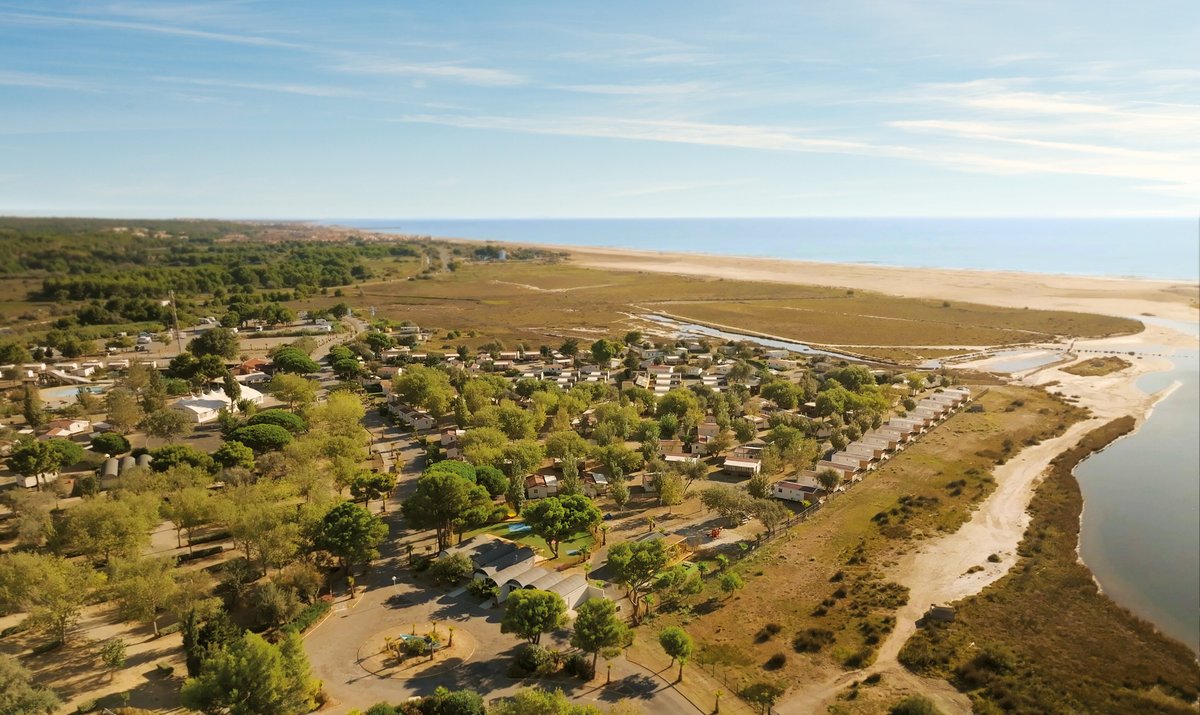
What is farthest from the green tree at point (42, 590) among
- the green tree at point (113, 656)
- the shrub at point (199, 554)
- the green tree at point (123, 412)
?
the green tree at point (123, 412)

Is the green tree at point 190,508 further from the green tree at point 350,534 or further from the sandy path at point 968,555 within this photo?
the sandy path at point 968,555

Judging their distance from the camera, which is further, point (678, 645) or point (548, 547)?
point (548, 547)

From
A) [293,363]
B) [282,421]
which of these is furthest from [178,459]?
[293,363]

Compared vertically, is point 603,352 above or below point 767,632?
above

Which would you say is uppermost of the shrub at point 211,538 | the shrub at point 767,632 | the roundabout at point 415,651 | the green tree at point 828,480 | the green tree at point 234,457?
the green tree at point 828,480

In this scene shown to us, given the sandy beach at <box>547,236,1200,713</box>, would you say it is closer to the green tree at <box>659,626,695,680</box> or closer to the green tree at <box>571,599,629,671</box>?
the green tree at <box>659,626,695,680</box>

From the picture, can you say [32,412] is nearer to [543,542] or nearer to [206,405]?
[206,405]
